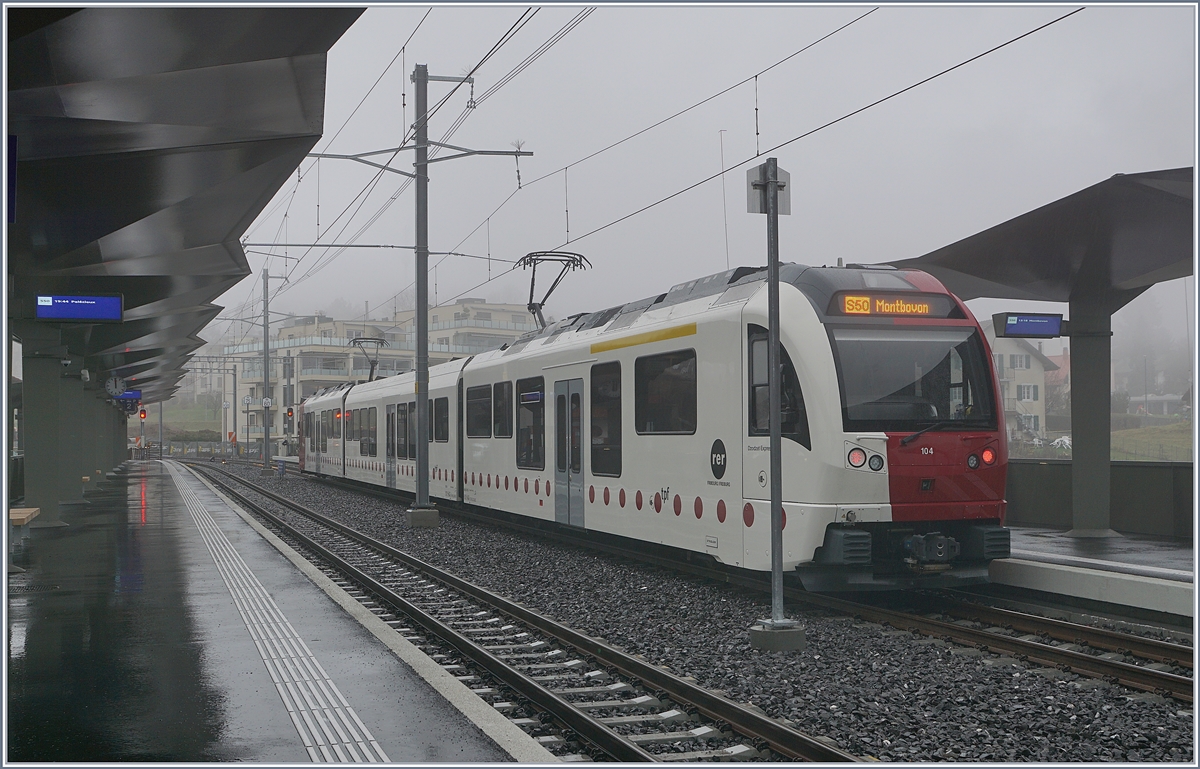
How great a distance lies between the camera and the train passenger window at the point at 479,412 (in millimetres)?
18703

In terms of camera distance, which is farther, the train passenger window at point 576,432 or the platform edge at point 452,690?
the train passenger window at point 576,432

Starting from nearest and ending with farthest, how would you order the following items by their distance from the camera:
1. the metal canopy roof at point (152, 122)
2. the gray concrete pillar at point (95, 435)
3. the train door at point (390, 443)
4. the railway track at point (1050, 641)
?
the railway track at point (1050, 641)
the metal canopy roof at point (152, 122)
the train door at point (390, 443)
the gray concrete pillar at point (95, 435)

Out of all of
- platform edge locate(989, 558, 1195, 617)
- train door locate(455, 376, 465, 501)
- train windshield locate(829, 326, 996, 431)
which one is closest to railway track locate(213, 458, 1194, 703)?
platform edge locate(989, 558, 1195, 617)

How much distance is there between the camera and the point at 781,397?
999 centimetres

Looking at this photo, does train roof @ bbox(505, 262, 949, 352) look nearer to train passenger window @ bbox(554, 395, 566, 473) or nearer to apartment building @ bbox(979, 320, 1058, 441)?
train passenger window @ bbox(554, 395, 566, 473)

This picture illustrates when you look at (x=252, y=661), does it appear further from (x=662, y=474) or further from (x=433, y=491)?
(x=433, y=491)

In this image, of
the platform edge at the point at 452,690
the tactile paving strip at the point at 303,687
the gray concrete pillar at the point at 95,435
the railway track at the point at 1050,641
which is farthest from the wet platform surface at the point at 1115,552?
the gray concrete pillar at the point at 95,435

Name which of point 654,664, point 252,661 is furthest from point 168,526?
point 654,664

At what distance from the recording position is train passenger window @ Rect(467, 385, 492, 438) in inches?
736

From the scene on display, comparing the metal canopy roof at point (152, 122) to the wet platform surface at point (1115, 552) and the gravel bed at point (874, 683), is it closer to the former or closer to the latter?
the gravel bed at point (874, 683)

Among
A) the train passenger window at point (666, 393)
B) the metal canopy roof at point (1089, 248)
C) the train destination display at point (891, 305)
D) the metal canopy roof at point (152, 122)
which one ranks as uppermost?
the metal canopy roof at point (152, 122)

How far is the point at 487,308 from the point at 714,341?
92.3m

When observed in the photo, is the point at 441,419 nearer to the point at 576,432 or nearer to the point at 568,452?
the point at 568,452

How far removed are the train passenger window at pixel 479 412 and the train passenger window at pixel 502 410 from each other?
0.30m
